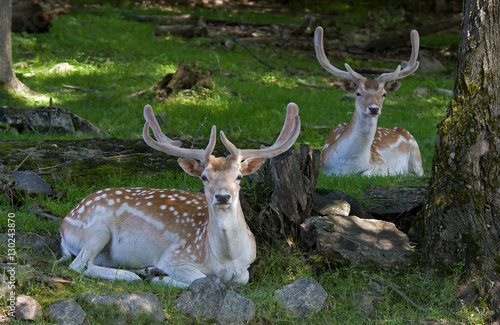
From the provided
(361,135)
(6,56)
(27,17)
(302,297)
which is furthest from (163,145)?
(27,17)

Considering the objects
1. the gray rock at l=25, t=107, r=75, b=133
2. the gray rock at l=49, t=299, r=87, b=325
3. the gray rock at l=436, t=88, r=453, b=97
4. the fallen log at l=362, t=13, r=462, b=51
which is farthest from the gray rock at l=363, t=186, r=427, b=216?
the fallen log at l=362, t=13, r=462, b=51

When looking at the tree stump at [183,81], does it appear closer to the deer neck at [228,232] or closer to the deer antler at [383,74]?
the deer antler at [383,74]

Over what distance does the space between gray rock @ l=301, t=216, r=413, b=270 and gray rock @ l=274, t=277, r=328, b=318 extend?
0.56 metres

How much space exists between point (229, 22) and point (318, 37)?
11.3 m

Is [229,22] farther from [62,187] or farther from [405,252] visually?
[405,252]

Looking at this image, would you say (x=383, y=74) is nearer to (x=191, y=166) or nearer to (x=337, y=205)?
(x=337, y=205)

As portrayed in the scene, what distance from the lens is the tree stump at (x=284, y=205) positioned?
231 inches

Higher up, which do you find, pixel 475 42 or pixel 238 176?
pixel 475 42

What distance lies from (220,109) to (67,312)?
7.06 metres

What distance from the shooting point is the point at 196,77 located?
12.0 m

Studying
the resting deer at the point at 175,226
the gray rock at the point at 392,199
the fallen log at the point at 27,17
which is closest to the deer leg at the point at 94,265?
the resting deer at the point at 175,226

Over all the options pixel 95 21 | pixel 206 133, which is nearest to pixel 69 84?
pixel 206 133

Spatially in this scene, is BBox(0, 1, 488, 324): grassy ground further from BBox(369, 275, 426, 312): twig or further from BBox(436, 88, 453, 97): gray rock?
BBox(436, 88, 453, 97): gray rock

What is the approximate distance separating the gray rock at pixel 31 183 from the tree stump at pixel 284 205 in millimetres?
2298
